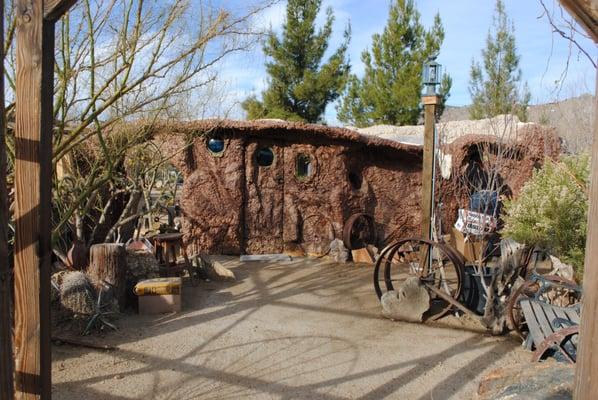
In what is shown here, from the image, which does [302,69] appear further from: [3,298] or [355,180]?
[3,298]

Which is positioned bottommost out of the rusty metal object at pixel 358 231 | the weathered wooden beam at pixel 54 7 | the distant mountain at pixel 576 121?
the rusty metal object at pixel 358 231

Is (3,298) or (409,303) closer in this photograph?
(3,298)

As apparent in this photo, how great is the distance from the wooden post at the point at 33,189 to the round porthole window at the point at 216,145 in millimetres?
8241

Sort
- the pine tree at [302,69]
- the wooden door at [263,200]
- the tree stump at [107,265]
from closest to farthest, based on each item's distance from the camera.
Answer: the tree stump at [107,265] < the wooden door at [263,200] < the pine tree at [302,69]

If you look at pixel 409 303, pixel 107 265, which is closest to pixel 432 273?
pixel 409 303

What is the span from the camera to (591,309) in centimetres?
140

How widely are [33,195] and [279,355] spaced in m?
3.30

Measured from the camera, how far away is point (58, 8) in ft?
6.40

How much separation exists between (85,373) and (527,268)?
16.4 feet

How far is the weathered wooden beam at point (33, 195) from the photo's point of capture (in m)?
1.96

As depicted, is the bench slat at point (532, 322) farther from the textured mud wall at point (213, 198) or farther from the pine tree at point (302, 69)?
the pine tree at point (302, 69)

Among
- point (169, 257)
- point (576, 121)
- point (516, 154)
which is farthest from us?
point (576, 121)

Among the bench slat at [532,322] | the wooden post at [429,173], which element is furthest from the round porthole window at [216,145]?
the bench slat at [532,322]

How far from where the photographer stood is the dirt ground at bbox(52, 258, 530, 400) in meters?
3.99
